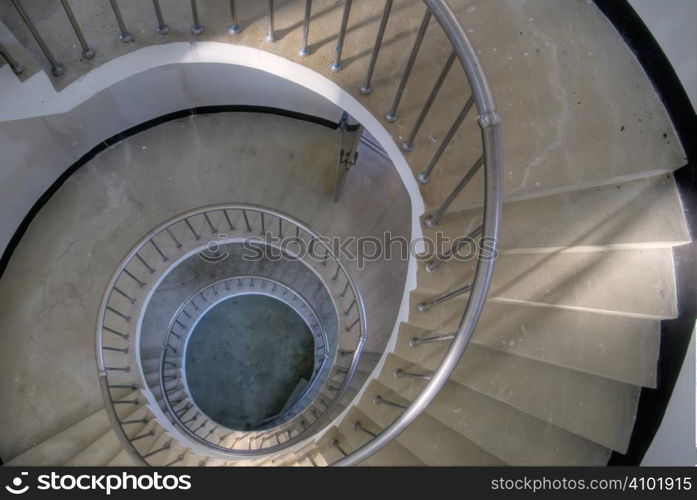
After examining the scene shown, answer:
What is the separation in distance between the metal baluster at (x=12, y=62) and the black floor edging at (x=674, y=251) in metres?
4.42

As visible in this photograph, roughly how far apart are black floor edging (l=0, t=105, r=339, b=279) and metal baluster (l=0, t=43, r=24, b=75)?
113 inches

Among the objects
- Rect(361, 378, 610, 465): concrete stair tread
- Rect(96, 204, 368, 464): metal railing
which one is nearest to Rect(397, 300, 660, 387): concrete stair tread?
Rect(361, 378, 610, 465): concrete stair tread

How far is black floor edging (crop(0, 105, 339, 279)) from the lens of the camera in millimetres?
5633

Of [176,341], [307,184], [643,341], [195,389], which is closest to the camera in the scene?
[643,341]

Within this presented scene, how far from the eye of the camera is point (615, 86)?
131 inches

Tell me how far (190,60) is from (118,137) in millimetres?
2860

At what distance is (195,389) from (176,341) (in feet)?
3.97

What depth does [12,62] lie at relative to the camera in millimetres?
3164

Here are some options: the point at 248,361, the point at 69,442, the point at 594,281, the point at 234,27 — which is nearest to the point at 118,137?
the point at 234,27

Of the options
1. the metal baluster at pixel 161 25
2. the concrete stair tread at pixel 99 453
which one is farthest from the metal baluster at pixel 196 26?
the concrete stair tread at pixel 99 453

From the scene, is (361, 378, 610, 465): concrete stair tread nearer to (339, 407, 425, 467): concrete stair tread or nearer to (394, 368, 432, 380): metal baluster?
(394, 368, 432, 380): metal baluster

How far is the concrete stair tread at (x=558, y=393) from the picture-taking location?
3.13 m
